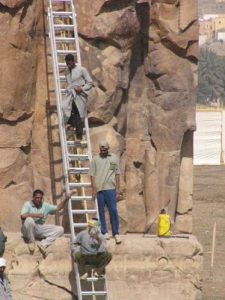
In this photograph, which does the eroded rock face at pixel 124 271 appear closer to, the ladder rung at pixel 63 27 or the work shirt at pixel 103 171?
the work shirt at pixel 103 171

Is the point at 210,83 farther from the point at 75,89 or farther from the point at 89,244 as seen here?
the point at 89,244

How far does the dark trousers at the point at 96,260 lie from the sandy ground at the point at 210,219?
4.79m

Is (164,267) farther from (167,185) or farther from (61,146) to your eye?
(167,185)

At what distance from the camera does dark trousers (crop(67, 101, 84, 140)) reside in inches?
746

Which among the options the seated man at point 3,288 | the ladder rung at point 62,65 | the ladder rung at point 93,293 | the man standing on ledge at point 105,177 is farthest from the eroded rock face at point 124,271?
the ladder rung at point 62,65

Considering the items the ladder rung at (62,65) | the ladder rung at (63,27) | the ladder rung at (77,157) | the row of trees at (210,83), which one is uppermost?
the ladder rung at (63,27)

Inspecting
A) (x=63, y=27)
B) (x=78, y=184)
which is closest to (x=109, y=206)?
(x=78, y=184)

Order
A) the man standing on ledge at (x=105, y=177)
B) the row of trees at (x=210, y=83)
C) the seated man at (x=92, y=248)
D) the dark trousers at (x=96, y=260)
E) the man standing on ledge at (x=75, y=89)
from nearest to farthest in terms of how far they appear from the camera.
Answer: the seated man at (x=92, y=248), the dark trousers at (x=96, y=260), the man standing on ledge at (x=105, y=177), the man standing on ledge at (x=75, y=89), the row of trees at (x=210, y=83)

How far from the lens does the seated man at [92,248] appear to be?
16375 mm

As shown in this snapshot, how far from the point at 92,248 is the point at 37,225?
1.12 m

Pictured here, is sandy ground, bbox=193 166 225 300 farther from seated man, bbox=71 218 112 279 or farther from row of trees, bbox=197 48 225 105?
row of trees, bbox=197 48 225 105

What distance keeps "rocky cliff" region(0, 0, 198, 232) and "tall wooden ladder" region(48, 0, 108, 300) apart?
0.30 metres

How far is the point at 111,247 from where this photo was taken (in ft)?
56.3

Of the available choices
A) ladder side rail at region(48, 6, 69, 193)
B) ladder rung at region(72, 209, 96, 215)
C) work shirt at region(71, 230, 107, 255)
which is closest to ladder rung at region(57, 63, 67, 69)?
ladder side rail at region(48, 6, 69, 193)
